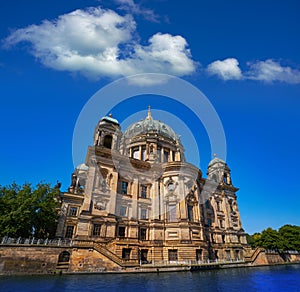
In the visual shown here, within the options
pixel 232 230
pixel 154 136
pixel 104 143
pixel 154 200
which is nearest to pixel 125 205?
pixel 154 200

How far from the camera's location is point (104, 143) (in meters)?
40.6

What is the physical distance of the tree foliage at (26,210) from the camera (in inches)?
1126

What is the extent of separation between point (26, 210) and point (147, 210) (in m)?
18.3

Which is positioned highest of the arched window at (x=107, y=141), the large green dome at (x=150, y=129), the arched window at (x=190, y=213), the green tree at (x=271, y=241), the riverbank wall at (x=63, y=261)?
the large green dome at (x=150, y=129)

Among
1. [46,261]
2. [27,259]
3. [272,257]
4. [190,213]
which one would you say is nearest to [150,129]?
[190,213]

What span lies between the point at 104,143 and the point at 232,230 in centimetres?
3274

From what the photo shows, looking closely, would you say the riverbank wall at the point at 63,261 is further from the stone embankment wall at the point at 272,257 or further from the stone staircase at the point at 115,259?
the stone embankment wall at the point at 272,257

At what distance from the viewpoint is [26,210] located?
29.9 metres

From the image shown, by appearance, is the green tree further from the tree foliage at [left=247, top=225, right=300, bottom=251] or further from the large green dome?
the large green dome

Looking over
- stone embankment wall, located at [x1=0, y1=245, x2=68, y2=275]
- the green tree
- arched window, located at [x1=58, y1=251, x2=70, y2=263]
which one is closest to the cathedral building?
arched window, located at [x1=58, y1=251, x2=70, y2=263]

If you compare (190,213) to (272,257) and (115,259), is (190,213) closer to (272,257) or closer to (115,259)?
(115,259)

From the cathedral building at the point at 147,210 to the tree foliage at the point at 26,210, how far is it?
16.9 ft

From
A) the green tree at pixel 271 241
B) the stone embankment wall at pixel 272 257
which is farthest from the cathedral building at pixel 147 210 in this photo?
the green tree at pixel 271 241

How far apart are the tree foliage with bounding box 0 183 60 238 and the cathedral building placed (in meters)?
5.14
